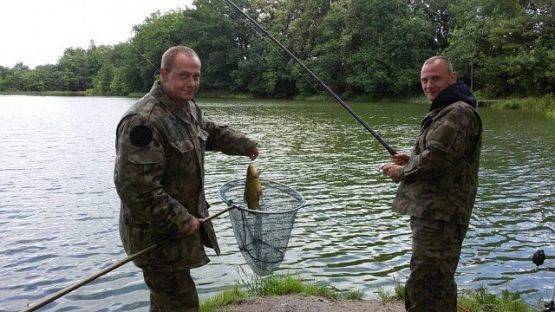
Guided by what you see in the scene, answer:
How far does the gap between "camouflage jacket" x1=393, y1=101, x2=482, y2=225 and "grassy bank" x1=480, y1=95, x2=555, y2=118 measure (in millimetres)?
34277

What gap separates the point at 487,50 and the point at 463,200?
50.3 metres

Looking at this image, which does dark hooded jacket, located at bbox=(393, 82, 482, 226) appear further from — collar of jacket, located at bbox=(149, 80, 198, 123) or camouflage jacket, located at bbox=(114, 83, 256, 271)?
collar of jacket, located at bbox=(149, 80, 198, 123)

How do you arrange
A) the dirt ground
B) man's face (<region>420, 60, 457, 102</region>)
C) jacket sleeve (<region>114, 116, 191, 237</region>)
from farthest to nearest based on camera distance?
the dirt ground
man's face (<region>420, 60, 457, 102</region>)
jacket sleeve (<region>114, 116, 191, 237</region>)

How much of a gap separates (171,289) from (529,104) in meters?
41.6

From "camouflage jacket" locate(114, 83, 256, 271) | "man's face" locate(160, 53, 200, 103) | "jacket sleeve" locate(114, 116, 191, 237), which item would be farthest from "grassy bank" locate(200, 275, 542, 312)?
"man's face" locate(160, 53, 200, 103)

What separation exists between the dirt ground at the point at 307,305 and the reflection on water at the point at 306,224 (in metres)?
1.10

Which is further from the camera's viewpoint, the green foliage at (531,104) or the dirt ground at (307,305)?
the green foliage at (531,104)

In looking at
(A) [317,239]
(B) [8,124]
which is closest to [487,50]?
(B) [8,124]

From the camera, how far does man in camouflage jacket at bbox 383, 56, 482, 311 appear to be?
434 cm

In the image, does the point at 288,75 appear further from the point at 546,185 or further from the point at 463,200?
the point at 463,200

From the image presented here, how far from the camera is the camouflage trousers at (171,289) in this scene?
4.06 metres

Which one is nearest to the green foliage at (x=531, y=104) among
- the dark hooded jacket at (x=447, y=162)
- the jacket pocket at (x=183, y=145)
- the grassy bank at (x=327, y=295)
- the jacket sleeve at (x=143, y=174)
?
the grassy bank at (x=327, y=295)

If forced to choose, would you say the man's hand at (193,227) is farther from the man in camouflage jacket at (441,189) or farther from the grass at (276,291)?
the grass at (276,291)

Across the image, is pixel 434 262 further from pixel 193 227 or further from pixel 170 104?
pixel 170 104
